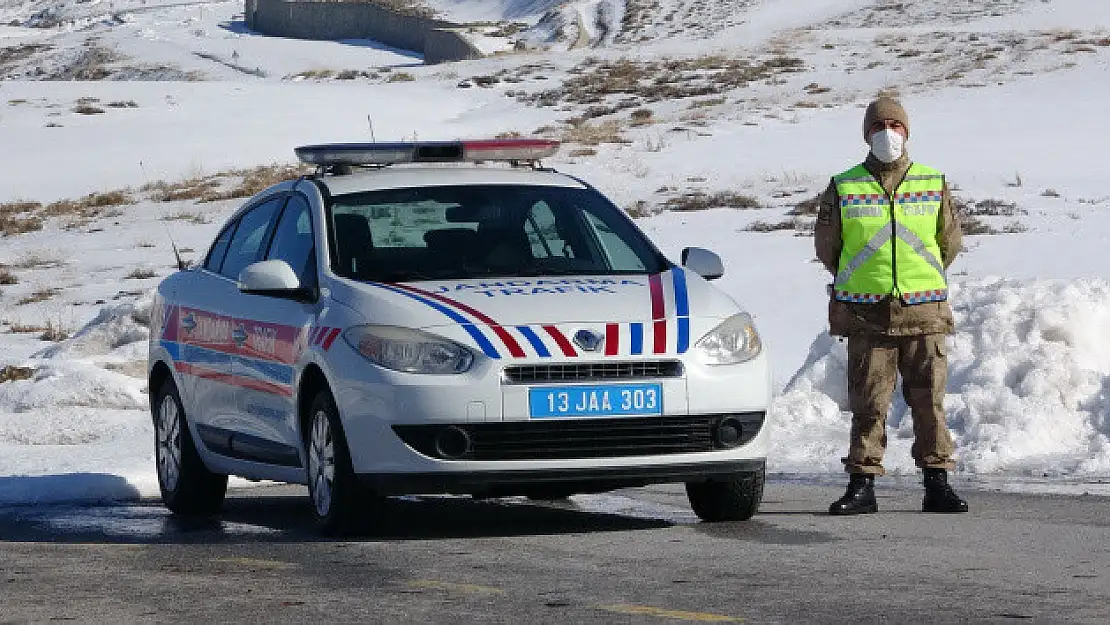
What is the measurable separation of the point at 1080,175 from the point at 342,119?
2050 cm

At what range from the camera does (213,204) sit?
36.3 m

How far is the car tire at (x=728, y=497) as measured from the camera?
9523 mm

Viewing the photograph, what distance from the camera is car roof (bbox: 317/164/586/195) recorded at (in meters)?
10.4

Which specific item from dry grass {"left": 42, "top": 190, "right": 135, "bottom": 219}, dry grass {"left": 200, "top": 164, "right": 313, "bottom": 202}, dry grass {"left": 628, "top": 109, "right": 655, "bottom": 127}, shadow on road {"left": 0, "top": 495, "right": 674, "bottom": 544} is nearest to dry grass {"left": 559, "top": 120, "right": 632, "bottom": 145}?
dry grass {"left": 628, "top": 109, "right": 655, "bottom": 127}

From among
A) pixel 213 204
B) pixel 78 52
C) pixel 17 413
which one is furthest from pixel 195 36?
pixel 17 413

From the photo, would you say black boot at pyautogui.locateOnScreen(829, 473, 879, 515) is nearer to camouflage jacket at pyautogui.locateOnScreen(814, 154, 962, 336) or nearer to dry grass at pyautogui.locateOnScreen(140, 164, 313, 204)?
camouflage jacket at pyautogui.locateOnScreen(814, 154, 962, 336)

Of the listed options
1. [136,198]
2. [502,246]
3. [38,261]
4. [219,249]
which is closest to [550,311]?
[502,246]

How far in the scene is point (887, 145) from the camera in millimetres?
9750

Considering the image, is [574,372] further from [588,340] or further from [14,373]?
[14,373]

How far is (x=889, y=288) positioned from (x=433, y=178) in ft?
6.69

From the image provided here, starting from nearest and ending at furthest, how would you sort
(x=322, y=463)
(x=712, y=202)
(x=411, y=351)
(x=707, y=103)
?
(x=411, y=351)
(x=322, y=463)
(x=712, y=202)
(x=707, y=103)

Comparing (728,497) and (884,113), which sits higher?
(884,113)

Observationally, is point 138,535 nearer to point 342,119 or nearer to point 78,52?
point 342,119

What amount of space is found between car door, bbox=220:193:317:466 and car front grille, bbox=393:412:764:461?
2.84 ft
